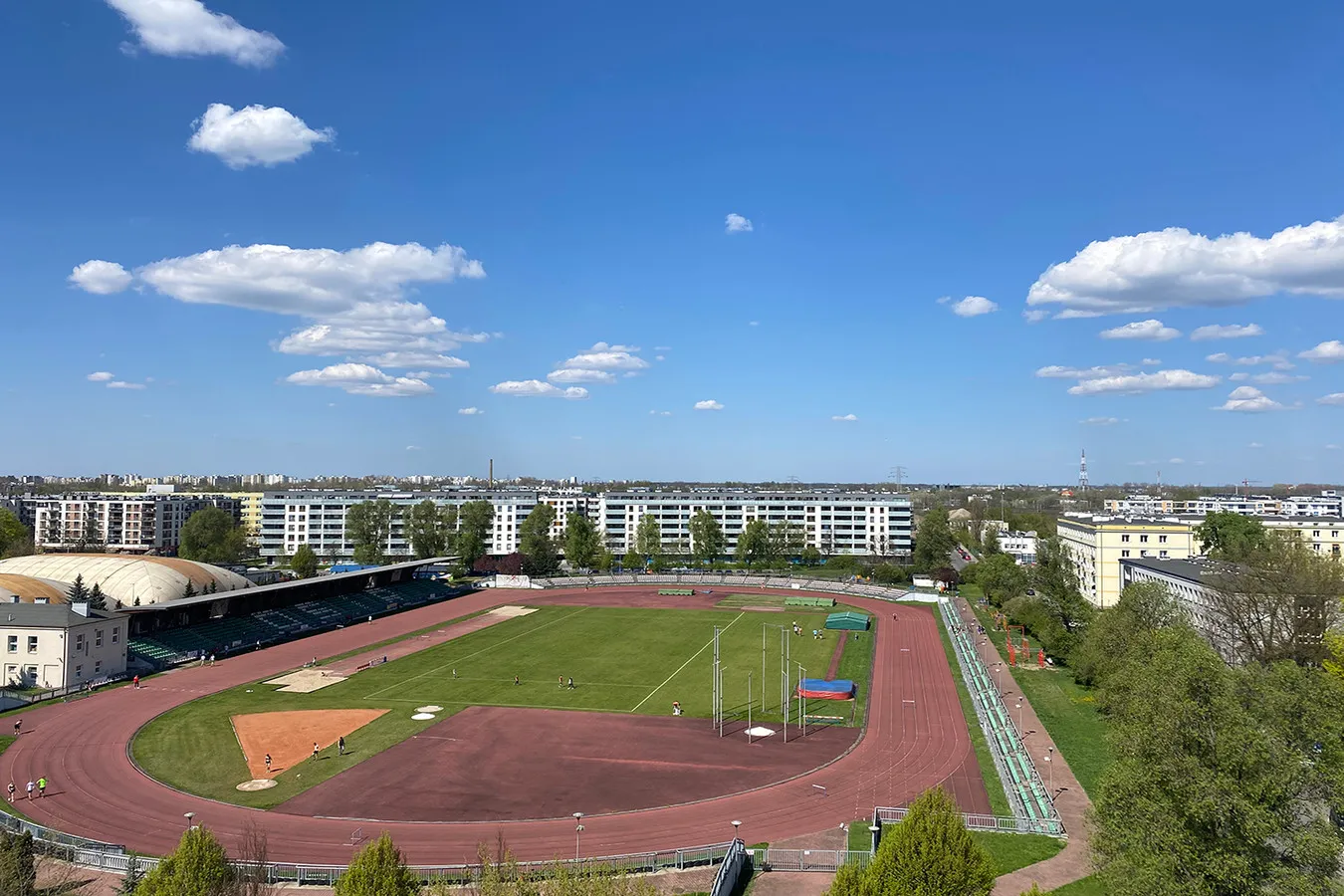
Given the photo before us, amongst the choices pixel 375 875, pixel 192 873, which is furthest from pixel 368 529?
pixel 375 875

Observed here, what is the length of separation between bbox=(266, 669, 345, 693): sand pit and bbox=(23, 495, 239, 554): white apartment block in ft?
372

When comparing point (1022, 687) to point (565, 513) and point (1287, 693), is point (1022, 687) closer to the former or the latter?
point (1287, 693)

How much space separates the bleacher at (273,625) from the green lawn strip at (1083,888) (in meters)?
63.9

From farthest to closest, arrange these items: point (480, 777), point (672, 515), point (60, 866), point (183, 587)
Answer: point (672, 515) < point (183, 587) < point (480, 777) < point (60, 866)

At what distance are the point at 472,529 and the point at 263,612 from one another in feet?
177

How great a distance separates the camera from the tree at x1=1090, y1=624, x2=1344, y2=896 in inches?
844

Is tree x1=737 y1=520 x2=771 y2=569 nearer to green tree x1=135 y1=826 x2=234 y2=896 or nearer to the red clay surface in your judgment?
the red clay surface

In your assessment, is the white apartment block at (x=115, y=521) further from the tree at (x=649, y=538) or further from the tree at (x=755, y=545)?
the tree at (x=755, y=545)

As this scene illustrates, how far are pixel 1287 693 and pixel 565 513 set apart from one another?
149m

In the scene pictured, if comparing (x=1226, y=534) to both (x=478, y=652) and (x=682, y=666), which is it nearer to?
(x=682, y=666)

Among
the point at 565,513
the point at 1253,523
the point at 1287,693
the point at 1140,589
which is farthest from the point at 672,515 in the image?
the point at 1287,693

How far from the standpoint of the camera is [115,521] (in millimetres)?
164625

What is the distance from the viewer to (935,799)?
73.2ft

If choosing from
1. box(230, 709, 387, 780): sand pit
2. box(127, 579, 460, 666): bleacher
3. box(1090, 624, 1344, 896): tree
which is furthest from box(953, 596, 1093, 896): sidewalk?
box(127, 579, 460, 666): bleacher
